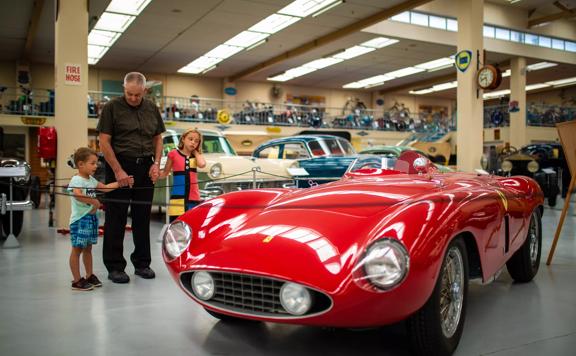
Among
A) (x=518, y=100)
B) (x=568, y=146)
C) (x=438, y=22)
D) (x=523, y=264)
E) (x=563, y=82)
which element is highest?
(x=438, y=22)

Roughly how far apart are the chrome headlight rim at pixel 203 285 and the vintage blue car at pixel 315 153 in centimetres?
650

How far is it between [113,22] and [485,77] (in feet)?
36.3

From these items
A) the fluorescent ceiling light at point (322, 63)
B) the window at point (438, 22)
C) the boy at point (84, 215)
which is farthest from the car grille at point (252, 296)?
the fluorescent ceiling light at point (322, 63)

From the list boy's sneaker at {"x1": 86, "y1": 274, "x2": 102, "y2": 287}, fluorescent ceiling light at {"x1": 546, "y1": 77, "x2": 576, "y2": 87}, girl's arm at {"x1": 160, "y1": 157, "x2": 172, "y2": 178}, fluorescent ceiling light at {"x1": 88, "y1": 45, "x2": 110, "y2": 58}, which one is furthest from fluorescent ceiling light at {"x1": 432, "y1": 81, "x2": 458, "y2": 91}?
boy's sneaker at {"x1": 86, "y1": 274, "x2": 102, "y2": 287}

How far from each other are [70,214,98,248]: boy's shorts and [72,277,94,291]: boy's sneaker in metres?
0.31

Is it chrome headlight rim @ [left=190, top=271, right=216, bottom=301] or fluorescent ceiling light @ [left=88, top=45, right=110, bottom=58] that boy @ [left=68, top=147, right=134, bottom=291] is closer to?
chrome headlight rim @ [left=190, top=271, right=216, bottom=301]

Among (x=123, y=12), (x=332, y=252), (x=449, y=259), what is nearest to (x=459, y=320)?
(x=449, y=259)

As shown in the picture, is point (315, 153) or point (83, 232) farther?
point (315, 153)

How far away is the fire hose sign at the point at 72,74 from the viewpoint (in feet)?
27.1

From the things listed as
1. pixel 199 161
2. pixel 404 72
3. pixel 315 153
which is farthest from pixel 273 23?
pixel 199 161

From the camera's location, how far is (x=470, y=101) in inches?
538

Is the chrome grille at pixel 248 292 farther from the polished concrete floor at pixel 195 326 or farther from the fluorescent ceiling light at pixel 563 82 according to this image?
the fluorescent ceiling light at pixel 563 82

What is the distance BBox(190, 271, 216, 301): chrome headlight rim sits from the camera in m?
2.47

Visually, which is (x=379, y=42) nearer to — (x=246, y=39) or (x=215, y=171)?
(x=246, y=39)
